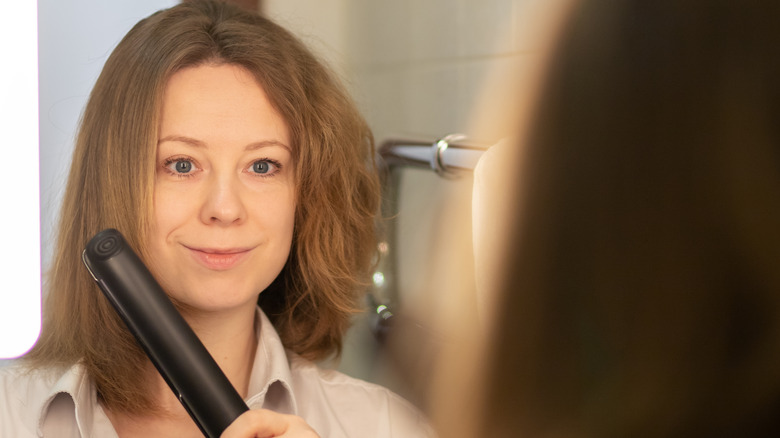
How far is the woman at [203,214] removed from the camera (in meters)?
0.37

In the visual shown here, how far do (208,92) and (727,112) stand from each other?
26 cm

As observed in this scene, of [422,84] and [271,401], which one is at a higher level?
[422,84]

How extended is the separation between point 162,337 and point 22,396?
0.18 metres

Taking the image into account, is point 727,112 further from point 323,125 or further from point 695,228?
point 323,125

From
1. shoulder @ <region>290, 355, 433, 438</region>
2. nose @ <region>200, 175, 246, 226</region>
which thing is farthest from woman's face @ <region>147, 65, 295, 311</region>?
shoulder @ <region>290, 355, 433, 438</region>

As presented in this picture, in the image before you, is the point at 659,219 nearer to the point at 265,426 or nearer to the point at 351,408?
the point at 265,426

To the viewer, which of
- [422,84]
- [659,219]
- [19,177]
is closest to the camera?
[659,219]

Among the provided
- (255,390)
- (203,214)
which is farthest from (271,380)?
(203,214)

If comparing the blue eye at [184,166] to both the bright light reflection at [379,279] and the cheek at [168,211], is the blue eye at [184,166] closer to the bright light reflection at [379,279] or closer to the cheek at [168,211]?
the cheek at [168,211]

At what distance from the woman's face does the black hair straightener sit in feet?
0.30

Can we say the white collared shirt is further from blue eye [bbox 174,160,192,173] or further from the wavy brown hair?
blue eye [bbox 174,160,192,173]

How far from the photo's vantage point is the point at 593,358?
0.82 feet

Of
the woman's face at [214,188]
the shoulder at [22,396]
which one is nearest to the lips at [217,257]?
the woman's face at [214,188]

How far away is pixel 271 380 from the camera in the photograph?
1.43 ft
